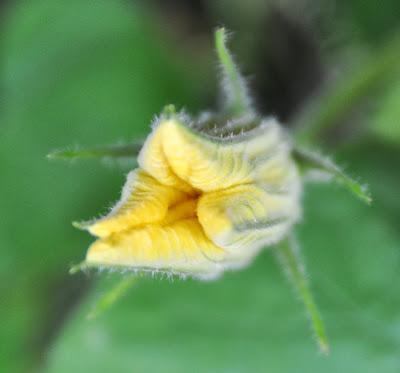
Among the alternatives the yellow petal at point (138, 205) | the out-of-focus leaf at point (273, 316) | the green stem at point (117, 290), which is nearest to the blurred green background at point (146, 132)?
the out-of-focus leaf at point (273, 316)

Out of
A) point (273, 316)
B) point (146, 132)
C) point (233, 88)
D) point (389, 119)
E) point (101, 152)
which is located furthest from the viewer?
point (146, 132)

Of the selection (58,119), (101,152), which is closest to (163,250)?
(101,152)

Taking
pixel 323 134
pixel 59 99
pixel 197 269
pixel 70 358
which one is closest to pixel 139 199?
pixel 197 269

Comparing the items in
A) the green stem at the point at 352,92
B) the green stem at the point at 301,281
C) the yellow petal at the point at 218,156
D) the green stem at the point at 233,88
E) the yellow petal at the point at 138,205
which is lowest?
the green stem at the point at 301,281

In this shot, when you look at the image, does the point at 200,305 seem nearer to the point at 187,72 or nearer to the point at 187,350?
the point at 187,350

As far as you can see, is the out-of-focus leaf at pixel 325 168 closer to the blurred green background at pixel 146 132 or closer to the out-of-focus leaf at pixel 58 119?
the blurred green background at pixel 146 132

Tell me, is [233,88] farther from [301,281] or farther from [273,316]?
[273,316]

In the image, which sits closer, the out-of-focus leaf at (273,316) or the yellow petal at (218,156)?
the yellow petal at (218,156)

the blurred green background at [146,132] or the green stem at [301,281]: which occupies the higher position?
the blurred green background at [146,132]
